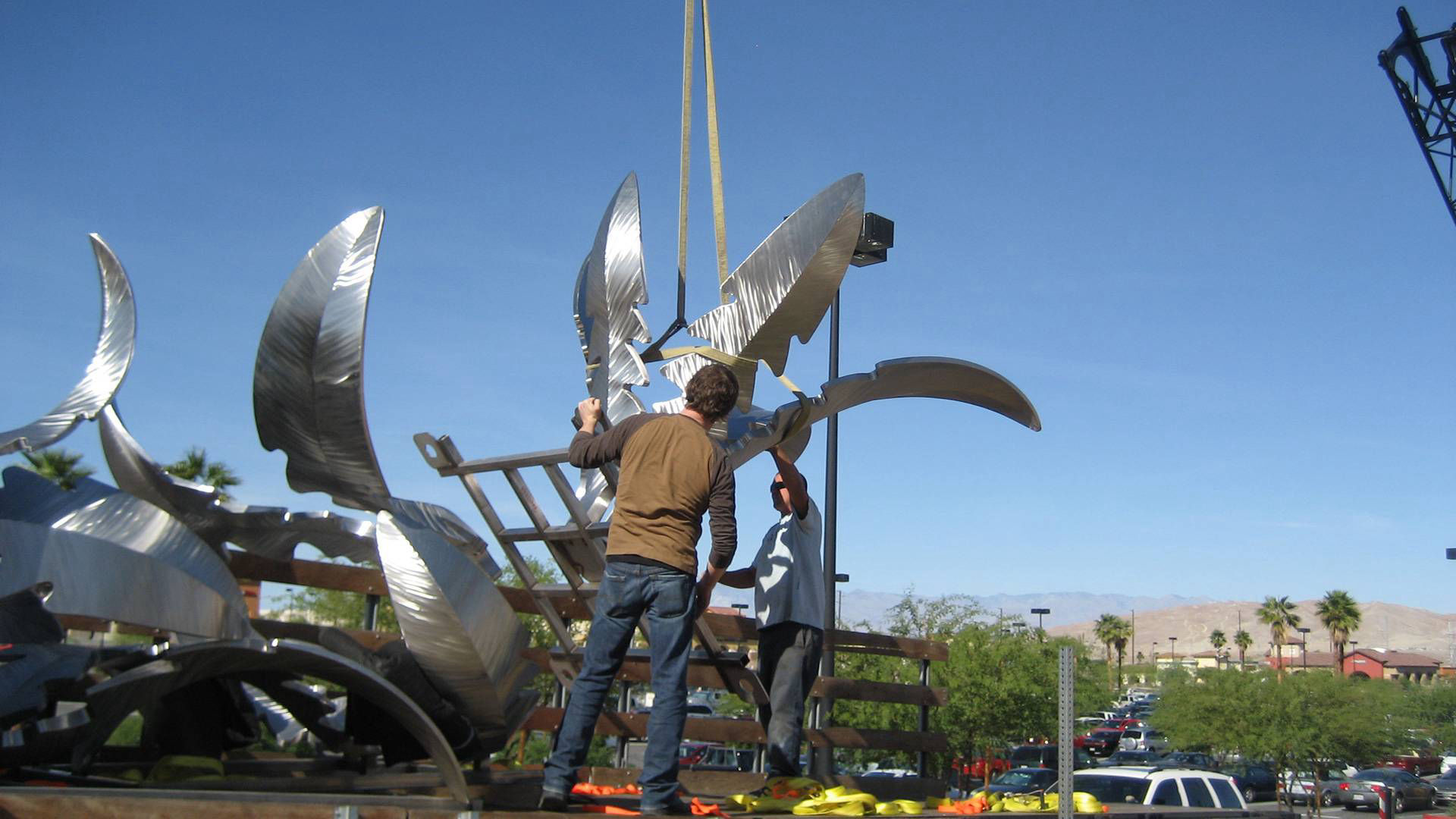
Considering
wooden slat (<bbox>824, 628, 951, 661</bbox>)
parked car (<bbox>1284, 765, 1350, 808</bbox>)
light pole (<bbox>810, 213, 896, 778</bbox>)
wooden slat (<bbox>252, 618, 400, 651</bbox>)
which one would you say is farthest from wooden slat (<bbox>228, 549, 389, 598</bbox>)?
parked car (<bbox>1284, 765, 1350, 808</bbox>)

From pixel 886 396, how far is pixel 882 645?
2007 mm

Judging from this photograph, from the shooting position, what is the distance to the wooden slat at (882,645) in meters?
8.26

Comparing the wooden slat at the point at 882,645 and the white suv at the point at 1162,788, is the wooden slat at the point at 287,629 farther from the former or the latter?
the white suv at the point at 1162,788

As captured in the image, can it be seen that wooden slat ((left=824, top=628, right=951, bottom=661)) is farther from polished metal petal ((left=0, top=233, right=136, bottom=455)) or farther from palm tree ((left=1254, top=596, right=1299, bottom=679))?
palm tree ((left=1254, top=596, right=1299, bottom=679))

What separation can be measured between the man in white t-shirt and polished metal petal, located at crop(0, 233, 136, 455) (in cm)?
304

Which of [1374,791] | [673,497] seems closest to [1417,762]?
[1374,791]

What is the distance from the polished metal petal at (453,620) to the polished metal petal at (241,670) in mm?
368

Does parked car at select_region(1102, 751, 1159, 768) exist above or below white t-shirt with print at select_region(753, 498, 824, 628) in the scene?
below

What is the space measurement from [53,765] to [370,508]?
5.03 ft

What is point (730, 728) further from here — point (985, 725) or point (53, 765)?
point (985, 725)

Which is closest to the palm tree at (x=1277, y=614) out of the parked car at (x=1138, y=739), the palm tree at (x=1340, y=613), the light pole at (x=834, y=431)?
the palm tree at (x=1340, y=613)

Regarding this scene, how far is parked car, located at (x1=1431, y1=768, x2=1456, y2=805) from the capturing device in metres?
40.5

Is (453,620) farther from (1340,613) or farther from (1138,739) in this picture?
(1340,613)

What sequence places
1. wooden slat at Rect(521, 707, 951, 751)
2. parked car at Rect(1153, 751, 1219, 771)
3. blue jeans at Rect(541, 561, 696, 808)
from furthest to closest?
parked car at Rect(1153, 751, 1219, 771)
wooden slat at Rect(521, 707, 951, 751)
blue jeans at Rect(541, 561, 696, 808)
